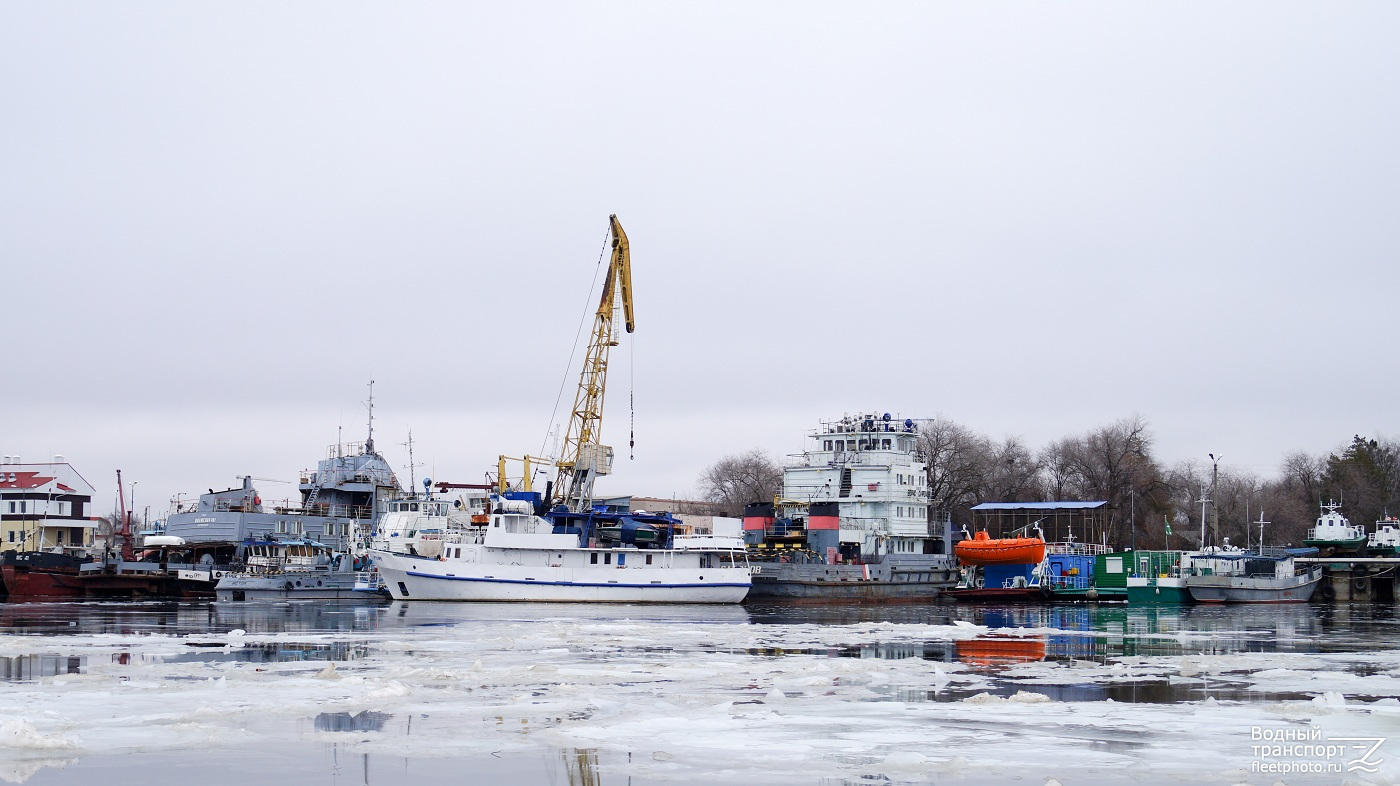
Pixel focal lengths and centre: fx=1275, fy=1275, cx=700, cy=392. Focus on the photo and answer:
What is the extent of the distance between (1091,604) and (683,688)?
44401 millimetres

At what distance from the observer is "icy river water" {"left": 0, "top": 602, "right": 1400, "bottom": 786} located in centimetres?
1362

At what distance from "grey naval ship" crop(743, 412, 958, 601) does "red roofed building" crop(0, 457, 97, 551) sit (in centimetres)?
5204

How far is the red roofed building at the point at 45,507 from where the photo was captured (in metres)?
89.8

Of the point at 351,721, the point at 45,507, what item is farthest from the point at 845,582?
the point at 45,507

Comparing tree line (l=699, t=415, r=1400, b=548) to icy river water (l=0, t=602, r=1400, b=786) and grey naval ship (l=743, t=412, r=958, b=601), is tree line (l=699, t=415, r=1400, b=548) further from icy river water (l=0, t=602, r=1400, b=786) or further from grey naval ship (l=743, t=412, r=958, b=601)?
icy river water (l=0, t=602, r=1400, b=786)

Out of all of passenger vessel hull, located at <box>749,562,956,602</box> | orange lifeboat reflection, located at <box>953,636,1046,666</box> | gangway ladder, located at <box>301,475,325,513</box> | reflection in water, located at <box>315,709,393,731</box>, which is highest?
gangway ladder, located at <box>301,475,325,513</box>

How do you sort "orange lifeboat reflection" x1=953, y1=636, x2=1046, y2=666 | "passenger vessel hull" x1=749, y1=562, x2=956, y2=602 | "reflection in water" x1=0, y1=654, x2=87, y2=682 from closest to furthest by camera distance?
"reflection in water" x1=0, y1=654, x2=87, y2=682
"orange lifeboat reflection" x1=953, y1=636, x2=1046, y2=666
"passenger vessel hull" x1=749, y1=562, x2=956, y2=602

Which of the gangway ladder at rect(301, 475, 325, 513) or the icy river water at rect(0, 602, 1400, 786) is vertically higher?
the gangway ladder at rect(301, 475, 325, 513)

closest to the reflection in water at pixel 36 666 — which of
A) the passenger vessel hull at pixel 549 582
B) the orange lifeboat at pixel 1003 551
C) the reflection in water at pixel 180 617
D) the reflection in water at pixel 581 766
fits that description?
the reflection in water at pixel 180 617

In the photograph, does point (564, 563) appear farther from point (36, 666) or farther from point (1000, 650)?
point (36, 666)

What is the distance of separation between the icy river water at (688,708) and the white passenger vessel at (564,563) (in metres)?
23.6

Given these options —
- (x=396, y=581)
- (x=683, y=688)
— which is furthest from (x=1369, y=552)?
(x=683, y=688)

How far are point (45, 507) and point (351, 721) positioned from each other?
8434 cm

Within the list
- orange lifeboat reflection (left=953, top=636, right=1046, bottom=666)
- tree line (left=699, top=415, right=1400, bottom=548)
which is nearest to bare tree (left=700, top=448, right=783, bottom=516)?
tree line (left=699, top=415, right=1400, bottom=548)
